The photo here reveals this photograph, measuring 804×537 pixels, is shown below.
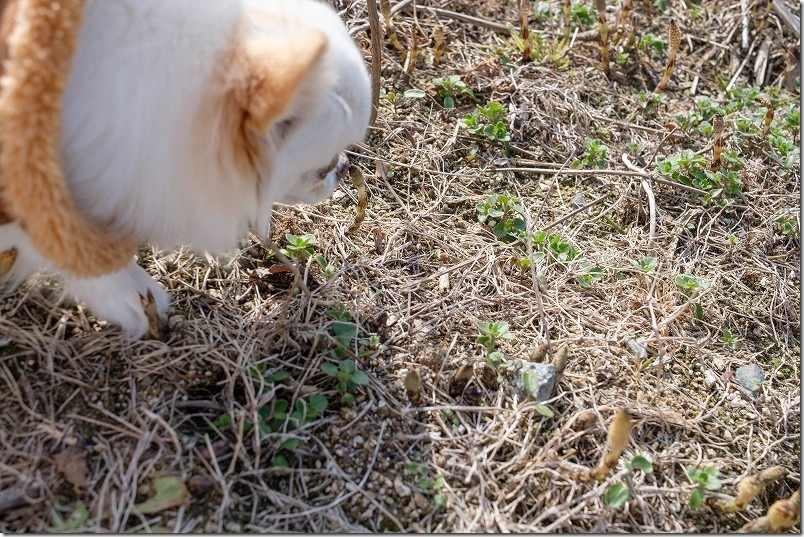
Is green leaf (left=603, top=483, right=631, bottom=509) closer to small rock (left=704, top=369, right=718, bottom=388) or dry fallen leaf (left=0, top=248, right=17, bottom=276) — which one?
small rock (left=704, top=369, right=718, bottom=388)

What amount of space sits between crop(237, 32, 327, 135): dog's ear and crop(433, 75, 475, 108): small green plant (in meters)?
1.76

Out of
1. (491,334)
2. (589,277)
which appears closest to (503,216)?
(589,277)

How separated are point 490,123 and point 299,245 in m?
1.21

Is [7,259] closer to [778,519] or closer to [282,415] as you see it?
[282,415]

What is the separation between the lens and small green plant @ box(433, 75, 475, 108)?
328 cm

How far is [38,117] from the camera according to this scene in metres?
1.52

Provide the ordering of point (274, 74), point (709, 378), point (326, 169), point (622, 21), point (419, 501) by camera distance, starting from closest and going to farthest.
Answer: point (274, 74) < point (419, 501) < point (326, 169) < point (709, 378) < point (622, 21)

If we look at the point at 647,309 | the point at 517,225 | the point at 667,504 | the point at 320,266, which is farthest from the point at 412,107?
the point at 667,504

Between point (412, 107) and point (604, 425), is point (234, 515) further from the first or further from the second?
point (412, 107)

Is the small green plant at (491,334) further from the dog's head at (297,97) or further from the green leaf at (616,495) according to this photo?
the dog's head at (297,97)

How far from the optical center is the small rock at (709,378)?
8.00 ft

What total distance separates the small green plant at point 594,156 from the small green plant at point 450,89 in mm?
593

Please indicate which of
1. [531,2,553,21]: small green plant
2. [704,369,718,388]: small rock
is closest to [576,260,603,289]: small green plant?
[704,369,718,388]: small rock

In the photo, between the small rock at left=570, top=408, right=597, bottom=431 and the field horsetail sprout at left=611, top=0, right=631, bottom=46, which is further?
the field horsetail sprout at left=611, top=0, right=631, bottom=46
